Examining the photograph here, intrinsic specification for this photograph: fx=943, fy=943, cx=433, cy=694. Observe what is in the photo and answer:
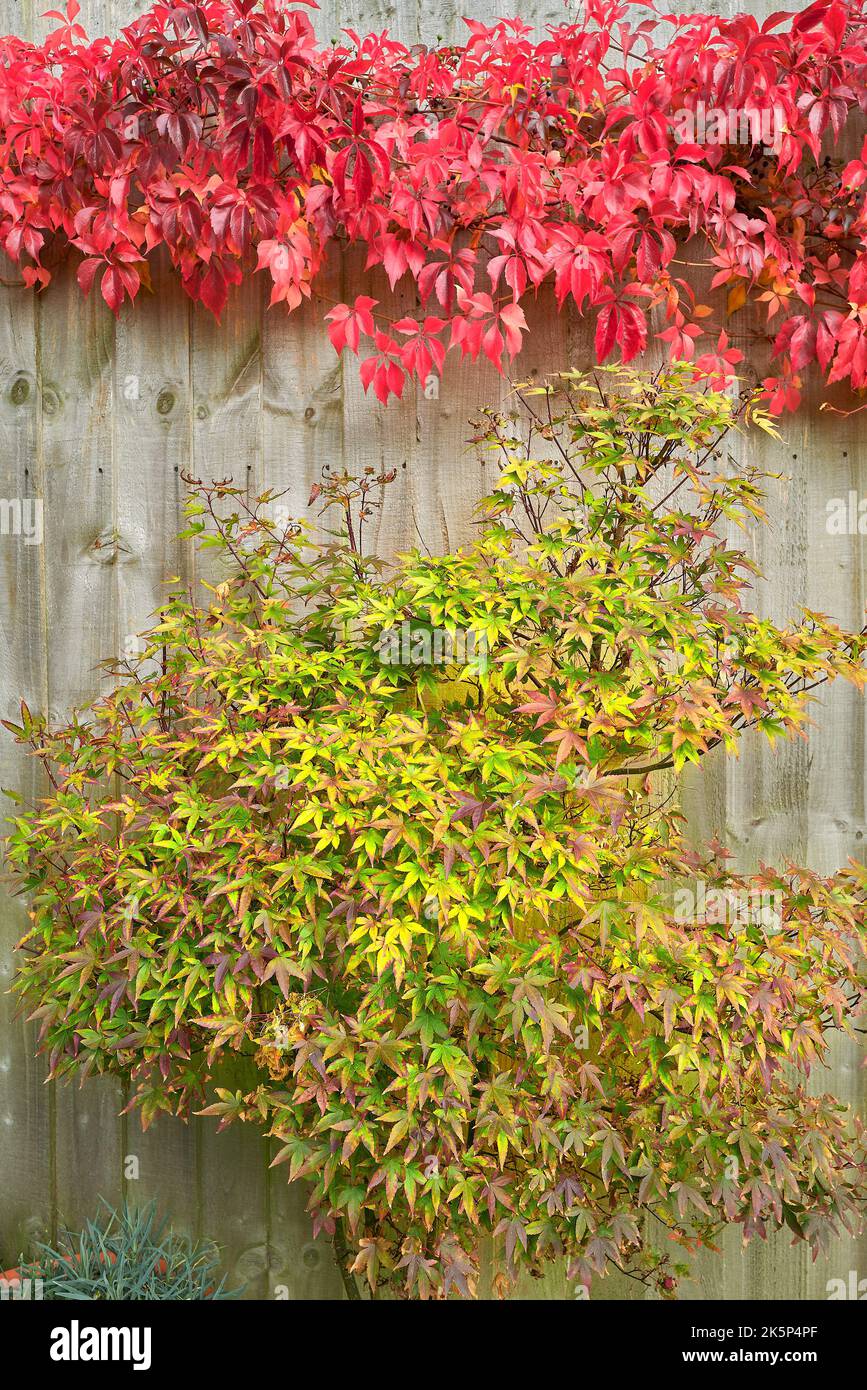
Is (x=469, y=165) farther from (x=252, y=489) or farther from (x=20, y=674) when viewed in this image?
(x=20, y=674)

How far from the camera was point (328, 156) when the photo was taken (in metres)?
1.90

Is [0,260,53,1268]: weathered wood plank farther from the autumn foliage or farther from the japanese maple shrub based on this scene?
the japanese maple shrub

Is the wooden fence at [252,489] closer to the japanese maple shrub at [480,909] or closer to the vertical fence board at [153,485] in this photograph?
the vertical fence board at [153,485]

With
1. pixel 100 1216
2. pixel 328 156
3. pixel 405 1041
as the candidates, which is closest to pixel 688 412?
pixel 328 156

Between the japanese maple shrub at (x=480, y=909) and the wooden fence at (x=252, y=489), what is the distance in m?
0.29

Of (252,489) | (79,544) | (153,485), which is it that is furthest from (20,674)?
(252,489)

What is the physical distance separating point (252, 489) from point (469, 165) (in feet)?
2.68

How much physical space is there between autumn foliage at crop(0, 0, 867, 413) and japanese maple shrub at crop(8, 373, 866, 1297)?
36 centimetres

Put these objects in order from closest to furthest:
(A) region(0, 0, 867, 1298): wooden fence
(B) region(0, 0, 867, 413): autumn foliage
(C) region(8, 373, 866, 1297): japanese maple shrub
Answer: (C) region(8, 373, 866, 1297): japanese maple shrub → (B) region(0, 0, 867, 413): autumn foliage → (A) region(0, 0, 867, 1298): wooden fence

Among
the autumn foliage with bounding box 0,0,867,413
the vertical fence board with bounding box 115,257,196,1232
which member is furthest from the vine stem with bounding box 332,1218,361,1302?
the autumn foliage with bounding box 0,0,867,413

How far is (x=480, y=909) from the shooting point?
→ 1558 millimetres

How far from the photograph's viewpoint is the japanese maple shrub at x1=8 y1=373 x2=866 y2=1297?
1589 millimetres
